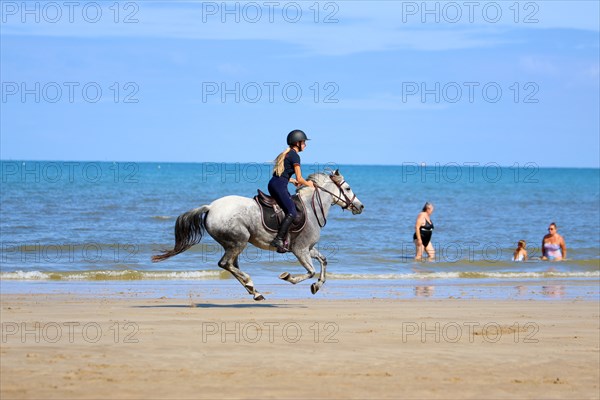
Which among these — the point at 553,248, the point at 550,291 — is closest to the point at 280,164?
the point at 550,291

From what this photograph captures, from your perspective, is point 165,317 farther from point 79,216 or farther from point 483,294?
point 79,216

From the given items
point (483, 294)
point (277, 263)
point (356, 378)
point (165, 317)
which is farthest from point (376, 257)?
point (356, 378)

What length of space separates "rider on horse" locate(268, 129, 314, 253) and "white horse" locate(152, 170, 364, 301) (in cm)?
22

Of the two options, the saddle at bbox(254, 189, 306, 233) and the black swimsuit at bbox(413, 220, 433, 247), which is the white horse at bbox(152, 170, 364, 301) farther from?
the black swimsuit at bbox(413, 220, 433, 247)

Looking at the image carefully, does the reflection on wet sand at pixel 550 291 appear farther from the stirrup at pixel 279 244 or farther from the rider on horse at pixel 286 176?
the rider on horse at pixel 286 176

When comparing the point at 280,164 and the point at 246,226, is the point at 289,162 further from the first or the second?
the point at 246,226

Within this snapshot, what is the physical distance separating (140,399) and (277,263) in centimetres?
1543

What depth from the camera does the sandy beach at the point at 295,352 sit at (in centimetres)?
836

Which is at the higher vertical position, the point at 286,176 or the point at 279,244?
the point at 286,176

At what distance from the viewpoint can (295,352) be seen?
32.8 feet

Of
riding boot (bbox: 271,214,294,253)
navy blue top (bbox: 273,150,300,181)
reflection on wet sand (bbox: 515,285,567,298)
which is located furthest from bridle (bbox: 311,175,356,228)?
reflection on wet sand (bbox: 515,285,567,298)

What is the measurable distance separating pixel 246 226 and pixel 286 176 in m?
0.97

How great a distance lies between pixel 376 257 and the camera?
85.9ft

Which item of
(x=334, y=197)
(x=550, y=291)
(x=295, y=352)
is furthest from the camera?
(x=550, y=291)
